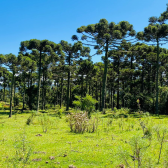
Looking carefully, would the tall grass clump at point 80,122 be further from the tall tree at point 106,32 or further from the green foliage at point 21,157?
the tall tree at point 106,32

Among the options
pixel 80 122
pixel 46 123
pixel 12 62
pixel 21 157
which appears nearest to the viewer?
pixel 21 157

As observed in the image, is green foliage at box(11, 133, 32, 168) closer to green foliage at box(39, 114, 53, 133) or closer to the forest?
the forest

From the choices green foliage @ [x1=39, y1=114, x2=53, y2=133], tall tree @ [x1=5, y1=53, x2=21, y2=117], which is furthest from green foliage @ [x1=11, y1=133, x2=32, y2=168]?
tall tree @ [x1=5, y1=53, x2=21, y2=117]

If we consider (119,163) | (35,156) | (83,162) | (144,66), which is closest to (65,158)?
(83,162)

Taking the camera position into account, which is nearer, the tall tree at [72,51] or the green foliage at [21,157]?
the green foliage at [21,157]

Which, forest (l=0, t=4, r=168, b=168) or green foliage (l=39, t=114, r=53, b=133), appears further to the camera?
green foliage (l=39, t=114, r=53, b=133)

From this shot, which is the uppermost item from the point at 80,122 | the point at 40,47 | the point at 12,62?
the point at 40,47

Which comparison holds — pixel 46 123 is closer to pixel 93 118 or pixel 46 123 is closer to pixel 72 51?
pixel 93 118

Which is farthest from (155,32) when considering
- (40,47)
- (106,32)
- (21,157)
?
(21,157)

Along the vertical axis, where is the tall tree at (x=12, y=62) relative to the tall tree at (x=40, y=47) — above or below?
below

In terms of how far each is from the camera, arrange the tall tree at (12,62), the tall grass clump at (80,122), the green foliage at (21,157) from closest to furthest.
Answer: the green foliage at (21,157), the tall grass clump at (80,122), the tall tree at (12,62)

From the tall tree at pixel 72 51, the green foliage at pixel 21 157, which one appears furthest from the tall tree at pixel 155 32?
the green foliage at pixel 21 157

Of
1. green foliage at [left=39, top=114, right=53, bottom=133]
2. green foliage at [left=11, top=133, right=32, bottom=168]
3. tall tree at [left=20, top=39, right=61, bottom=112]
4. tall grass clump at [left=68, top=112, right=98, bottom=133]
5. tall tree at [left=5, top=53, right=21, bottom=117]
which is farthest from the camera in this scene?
→ tall tree at [left=20, top=39, right=61, bottom=112]

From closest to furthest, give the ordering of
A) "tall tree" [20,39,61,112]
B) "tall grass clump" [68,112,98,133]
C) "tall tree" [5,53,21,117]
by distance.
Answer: "tall grass clump" [68,112,98,133]
"tall tree" [5,53,21,117]
"tall tree" [20,39,61,112]
